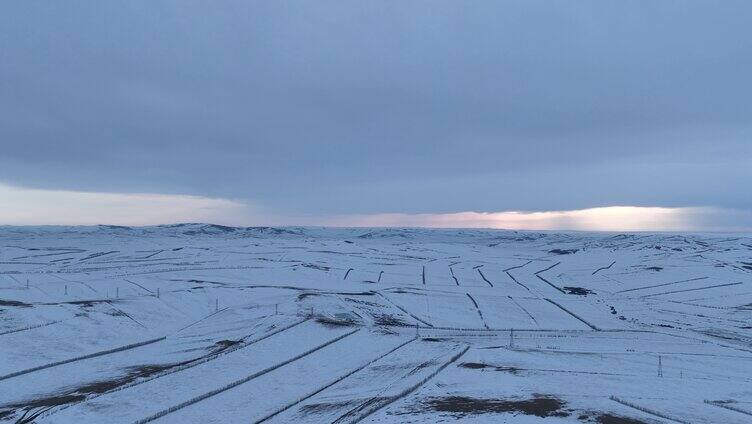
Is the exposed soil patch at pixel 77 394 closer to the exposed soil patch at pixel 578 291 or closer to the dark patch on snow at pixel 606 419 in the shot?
the dark patch on snow at pixel 606 419

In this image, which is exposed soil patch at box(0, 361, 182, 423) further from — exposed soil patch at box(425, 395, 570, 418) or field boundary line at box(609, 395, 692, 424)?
field boundary line at box(609, 395, 692, 424)

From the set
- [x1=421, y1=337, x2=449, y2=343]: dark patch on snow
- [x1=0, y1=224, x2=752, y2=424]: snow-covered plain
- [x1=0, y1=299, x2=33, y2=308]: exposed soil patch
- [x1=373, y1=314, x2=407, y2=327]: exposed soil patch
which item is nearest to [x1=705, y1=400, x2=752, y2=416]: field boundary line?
[x1=0, y1=224, x2=752, y2=424]: snow-covered plain

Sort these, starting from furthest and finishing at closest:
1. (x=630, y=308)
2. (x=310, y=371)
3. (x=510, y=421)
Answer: (x=630, y=308), (x=310, y=371), (x=510, y=421)

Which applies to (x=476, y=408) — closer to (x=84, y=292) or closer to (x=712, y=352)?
(x=712, y=352)

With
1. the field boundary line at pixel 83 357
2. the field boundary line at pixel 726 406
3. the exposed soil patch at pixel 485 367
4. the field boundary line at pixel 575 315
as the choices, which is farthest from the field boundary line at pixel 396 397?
the field boundary line at pixel 575 315

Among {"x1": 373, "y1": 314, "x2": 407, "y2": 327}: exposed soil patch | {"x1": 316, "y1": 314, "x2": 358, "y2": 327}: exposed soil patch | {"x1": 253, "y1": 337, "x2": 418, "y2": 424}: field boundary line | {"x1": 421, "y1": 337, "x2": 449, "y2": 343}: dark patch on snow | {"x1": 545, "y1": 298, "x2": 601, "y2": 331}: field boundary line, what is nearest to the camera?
{"x1": 253, "y1": 337, "x2": 418, "y2": 424}: field boundary line

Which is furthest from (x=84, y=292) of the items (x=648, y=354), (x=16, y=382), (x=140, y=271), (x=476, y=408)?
(x=648, y=354)

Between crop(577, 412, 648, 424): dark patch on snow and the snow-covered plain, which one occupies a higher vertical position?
crop(577, 412, 648, 424): dark patch on snow
